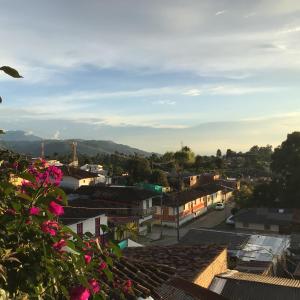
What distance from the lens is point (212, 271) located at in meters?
13.4

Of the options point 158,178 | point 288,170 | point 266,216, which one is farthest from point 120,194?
point 288,170

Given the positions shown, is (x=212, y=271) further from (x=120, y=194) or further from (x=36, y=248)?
(x=120, y=194)

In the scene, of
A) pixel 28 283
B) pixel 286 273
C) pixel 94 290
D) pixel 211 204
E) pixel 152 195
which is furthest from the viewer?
pixel 211 204

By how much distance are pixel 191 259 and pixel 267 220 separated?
116 ft

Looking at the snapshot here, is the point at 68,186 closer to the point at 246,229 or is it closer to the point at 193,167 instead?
the point at 246,229

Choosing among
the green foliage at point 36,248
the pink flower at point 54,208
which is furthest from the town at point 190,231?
the pink flower at point 54,208

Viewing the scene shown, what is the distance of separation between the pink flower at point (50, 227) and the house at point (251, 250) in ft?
57.0

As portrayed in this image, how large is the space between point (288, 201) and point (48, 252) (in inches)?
2046

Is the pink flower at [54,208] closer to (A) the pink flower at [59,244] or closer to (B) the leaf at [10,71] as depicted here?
(A) the pink flower at [59,244]

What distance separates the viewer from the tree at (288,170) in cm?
5084

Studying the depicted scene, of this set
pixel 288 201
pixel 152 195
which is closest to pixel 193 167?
pixel 288 201

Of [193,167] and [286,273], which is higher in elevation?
[193,167]

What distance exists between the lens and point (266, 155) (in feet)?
424

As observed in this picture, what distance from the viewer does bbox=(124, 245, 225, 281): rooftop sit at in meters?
12.2
